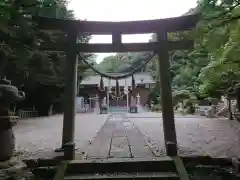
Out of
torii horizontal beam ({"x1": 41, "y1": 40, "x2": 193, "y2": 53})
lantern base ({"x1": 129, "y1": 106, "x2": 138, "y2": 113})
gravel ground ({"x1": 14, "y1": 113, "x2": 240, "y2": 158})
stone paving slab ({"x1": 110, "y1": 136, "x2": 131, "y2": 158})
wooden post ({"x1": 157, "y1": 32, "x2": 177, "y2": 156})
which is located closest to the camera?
stone paving slab ({"x1": 110, "y1": 136, "x2": 131, "y2": 158})

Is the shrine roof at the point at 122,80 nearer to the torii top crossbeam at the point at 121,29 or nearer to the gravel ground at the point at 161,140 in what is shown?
the gravel ground at the point at 161,140

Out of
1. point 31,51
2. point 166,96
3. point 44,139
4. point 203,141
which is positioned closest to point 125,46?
A: point 166,96

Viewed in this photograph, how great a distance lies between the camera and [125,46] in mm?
5727

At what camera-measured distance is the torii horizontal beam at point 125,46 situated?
555cm

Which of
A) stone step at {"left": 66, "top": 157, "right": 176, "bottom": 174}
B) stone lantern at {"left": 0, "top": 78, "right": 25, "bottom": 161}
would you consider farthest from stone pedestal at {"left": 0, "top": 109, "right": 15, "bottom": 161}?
stone step at {"left": 66, "top": 157, "right": 176, "bottom": 174}

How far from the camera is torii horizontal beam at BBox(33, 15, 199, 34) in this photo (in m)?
5.38

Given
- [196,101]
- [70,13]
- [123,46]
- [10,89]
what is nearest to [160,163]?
[123,46]

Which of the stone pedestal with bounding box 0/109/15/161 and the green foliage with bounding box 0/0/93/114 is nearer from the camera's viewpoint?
the green foliage with bounding box 0/0/93/114

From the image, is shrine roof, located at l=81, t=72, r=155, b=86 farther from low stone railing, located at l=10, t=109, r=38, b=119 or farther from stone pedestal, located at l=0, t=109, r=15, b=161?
stone pedestal, located at l=0, t=109, r=15, b=161

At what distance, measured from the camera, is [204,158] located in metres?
4.67

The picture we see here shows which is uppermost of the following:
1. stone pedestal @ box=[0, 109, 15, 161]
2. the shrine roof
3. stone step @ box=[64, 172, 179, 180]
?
the shrine roof

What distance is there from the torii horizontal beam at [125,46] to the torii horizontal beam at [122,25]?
292 millimetres

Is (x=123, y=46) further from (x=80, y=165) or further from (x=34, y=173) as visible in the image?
(x=34, y=173)

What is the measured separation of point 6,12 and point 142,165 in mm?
3090
